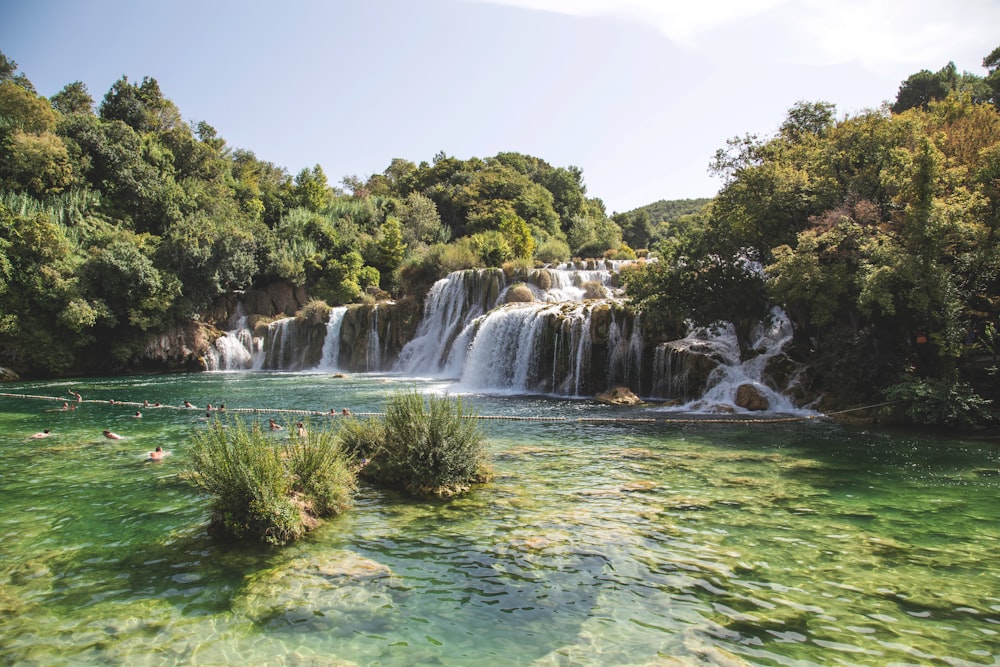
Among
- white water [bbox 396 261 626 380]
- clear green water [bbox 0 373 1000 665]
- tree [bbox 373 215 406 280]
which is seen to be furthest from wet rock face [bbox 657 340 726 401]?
tree [bbox 373 215 406 280]

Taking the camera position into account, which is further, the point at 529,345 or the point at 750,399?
the point at 529,345

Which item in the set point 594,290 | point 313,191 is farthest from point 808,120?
point 313,191

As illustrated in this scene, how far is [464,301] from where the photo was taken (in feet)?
103

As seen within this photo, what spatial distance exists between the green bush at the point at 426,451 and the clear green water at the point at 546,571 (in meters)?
0.37

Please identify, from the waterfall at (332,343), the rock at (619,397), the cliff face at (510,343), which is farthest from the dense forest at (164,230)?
the rock at (619,397)

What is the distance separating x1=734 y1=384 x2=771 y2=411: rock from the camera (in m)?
16.5

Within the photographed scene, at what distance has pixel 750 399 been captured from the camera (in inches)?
654

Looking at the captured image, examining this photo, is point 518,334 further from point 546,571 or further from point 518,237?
point 518,237

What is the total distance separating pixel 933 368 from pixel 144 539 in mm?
16369

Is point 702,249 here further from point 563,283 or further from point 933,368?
point 563,283

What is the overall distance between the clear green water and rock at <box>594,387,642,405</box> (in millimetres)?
7996

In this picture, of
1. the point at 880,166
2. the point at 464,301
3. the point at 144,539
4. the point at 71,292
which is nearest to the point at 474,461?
the point at 144,539

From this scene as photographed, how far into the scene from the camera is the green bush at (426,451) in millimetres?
8305

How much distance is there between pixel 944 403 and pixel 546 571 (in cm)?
1190
